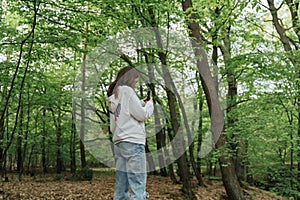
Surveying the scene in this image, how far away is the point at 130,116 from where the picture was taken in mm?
2426

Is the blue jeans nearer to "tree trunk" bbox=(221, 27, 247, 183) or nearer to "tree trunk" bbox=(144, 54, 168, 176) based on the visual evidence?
"tree trunk" bbox=(221, 27, 247, 183)

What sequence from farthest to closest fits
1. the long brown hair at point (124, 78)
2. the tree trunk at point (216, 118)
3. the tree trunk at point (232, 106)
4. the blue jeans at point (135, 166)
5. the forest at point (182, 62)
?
1. the tree trunk at point (232, 106)
2. the tree trunk at point (216, 118)
3. the forest at point (182, 62)
4. the long brown hair at point (124, 78)
5. the blue jeans at point (135, 166)

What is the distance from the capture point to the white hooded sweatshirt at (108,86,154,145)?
2.39m

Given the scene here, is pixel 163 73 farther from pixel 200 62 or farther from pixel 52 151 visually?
pixel 52 151

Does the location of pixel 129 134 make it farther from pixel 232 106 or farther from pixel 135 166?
pixel 232 106

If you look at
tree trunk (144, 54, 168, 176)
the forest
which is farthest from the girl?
tree trunk (144, 54, 168, 176)

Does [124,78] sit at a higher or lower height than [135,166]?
higher

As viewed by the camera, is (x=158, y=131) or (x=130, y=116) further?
(x=158, y=131)

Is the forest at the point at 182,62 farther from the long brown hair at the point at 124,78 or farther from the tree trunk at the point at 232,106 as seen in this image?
the long brown hair at the point at 124,78

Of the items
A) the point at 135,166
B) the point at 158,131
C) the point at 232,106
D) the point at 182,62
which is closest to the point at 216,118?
the point at 182,62

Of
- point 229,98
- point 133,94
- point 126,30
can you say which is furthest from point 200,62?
point 133,94

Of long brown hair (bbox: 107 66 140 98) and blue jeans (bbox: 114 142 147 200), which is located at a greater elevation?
long brown hair (bbox: 107 66 140 98)

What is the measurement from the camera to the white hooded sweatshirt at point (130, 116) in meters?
2.39

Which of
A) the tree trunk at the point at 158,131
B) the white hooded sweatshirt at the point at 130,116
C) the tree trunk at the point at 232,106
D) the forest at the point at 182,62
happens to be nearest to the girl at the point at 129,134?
the white hooded sweatshirt at the point at 130,116
